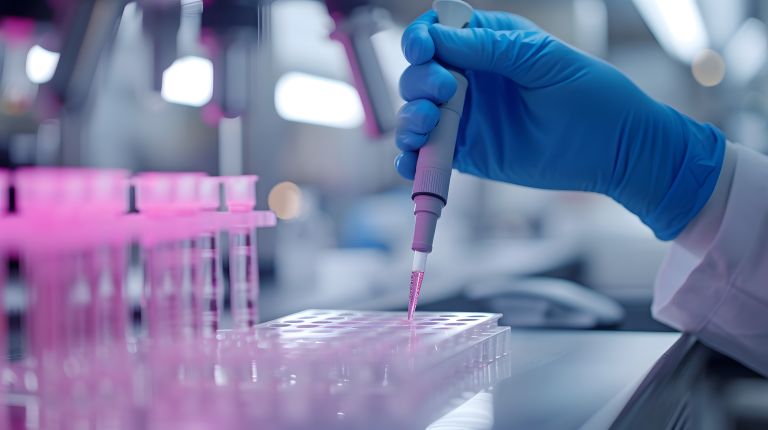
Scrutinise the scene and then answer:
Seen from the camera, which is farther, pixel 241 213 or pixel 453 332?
pixel 241 213

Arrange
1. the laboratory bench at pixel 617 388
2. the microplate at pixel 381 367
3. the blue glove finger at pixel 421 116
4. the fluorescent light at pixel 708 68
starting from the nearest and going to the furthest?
the microplate at pixel 381 367 < the laboratory bench at pixel 617 388 < the blue glove finger at pixel 421 116 < the fluorescent light at pixel 708 68

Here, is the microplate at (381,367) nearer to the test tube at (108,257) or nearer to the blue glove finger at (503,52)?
the test tube at (108,257)

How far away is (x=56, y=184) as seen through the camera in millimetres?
895

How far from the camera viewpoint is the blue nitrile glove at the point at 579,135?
1.37 m

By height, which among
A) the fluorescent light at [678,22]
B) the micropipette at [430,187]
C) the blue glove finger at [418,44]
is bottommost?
the micropipette at [430,187]

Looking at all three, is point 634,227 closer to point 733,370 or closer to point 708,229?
point 733,370

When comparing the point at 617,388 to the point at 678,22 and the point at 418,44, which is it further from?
the point at 678,22

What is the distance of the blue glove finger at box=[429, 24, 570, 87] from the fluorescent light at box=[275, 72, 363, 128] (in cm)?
147

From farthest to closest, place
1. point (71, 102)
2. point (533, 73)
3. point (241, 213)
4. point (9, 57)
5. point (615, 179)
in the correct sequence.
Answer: point (615, 179) → point (533, 73) → point (241, 213) → point (9, 57) → point (71, 102)

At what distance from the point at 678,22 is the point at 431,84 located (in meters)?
2.63

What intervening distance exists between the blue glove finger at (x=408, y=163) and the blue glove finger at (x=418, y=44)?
16 centimetres

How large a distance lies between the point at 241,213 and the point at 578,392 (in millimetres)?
560

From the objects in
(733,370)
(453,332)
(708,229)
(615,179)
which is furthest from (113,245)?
(733,370)

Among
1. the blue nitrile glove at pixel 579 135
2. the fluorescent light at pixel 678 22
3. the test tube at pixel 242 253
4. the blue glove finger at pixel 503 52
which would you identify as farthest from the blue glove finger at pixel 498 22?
the fluorescent light at pixel 678 22
